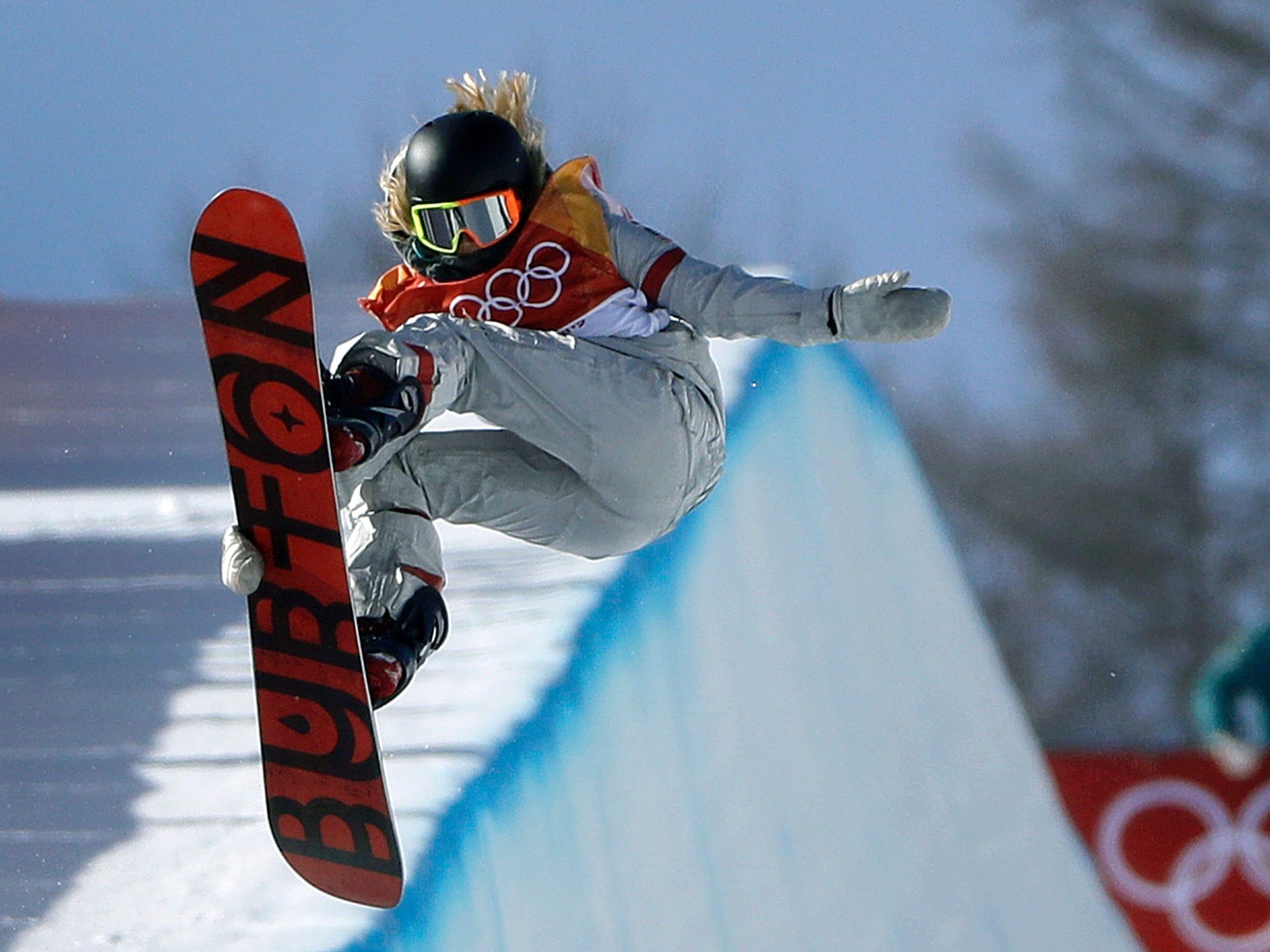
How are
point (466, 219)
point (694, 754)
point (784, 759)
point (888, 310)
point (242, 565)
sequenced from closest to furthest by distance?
point (242, 565) < point (888, 310) < point (466, 219) < point (694, 754) < point (784, 759)

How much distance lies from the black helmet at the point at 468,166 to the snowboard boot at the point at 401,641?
1.64 ft

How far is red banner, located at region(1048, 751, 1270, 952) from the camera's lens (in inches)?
233

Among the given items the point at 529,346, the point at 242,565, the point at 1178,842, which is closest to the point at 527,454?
the point at 529,346

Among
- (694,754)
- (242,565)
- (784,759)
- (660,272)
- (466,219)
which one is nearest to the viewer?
(242,565)

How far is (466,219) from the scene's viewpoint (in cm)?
245

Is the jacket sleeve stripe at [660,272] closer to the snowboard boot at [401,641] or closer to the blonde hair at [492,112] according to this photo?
the blonde hair at [492,112]

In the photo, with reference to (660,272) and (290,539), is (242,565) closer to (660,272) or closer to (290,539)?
(290,539)

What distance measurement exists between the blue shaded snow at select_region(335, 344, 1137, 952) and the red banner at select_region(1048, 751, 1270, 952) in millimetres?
1096

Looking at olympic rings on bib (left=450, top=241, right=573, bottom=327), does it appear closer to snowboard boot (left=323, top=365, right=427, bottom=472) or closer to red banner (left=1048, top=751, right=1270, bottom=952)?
snowboard boot (left=323, top=365, right=427, bottom=472)

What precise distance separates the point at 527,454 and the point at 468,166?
46 cm

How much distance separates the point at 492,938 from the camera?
2.11 meters

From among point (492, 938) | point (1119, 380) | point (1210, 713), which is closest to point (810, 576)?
point (1210, 713)

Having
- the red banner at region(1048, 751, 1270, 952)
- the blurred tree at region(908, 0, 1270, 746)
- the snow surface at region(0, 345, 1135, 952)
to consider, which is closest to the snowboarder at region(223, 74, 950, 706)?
the snow surface at region(0, 345, 1135, 952)

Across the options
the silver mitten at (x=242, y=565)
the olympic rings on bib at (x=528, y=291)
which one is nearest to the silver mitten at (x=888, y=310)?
the olympic rings on bib at (x=528, y=291)
